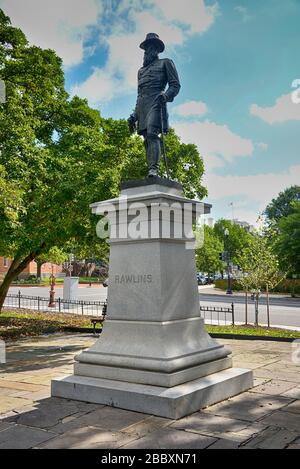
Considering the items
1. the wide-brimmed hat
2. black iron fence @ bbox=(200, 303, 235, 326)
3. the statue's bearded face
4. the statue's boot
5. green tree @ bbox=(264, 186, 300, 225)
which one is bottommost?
black iron fence @ bbox=(200, 303, 235, 326)

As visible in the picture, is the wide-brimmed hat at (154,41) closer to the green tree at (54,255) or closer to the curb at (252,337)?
the curb at (252,337)

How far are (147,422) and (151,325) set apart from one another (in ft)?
4.75

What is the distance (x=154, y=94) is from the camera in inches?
293

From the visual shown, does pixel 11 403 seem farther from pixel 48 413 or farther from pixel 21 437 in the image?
pixel 21 437

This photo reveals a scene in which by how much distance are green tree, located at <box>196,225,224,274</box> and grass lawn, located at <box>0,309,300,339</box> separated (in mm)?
46892

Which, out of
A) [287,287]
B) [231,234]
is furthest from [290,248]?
[231,234]

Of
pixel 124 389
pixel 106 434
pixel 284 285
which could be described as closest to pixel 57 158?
pixel 124 389

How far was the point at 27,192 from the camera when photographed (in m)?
12.2

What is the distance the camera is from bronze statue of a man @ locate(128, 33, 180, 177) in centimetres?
738

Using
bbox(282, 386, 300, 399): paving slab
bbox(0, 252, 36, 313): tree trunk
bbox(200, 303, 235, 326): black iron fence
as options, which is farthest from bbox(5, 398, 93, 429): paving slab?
bbox(200, 303, 235, 326): black iron fence

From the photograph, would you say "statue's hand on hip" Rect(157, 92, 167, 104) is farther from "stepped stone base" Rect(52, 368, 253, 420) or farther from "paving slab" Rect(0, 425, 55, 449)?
"paving slab" Rect(0, 425, 55, 449)

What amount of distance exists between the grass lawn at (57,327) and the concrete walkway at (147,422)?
20.6ft

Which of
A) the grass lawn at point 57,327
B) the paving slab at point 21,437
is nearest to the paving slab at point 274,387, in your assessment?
the paving slab at point 21,437
